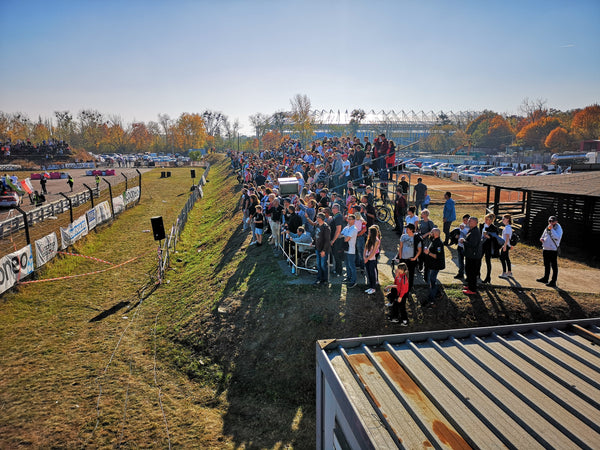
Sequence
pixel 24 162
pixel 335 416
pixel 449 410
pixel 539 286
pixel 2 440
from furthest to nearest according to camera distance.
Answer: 1. pixel 24 162
2. pixel 539 286
3. pixel 2 440
4. pixel 335 416
5. pixel 449 410

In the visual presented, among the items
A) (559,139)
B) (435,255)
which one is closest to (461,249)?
(435,255)

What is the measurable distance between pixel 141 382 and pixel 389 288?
20.3ft

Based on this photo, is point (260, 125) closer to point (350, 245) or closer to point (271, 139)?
point (271, 139)

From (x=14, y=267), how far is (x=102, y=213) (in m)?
10.3

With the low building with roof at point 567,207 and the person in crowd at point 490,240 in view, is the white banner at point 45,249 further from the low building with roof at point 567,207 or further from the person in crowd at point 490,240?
the low building with roof at point 567,207

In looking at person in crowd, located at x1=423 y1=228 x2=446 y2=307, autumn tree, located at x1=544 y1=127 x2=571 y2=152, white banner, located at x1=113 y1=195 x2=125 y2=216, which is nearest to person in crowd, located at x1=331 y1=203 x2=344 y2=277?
person in crowd, located at x1=423 y1=228 x2=446 y2=307

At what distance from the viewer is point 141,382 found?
8812 mm

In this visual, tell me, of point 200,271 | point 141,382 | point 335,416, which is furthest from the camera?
point 200,271

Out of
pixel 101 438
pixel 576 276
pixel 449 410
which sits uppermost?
pixel 449 410

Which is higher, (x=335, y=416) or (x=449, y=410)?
(x=449, y=410)

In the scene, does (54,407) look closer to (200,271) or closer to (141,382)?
(141,382)

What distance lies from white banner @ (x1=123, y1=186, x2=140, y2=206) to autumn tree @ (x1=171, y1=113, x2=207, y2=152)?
76.1 metres

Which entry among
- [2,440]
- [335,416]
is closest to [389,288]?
[335,416]

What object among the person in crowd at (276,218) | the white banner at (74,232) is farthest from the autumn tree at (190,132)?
the person in crowd at (276,218)
